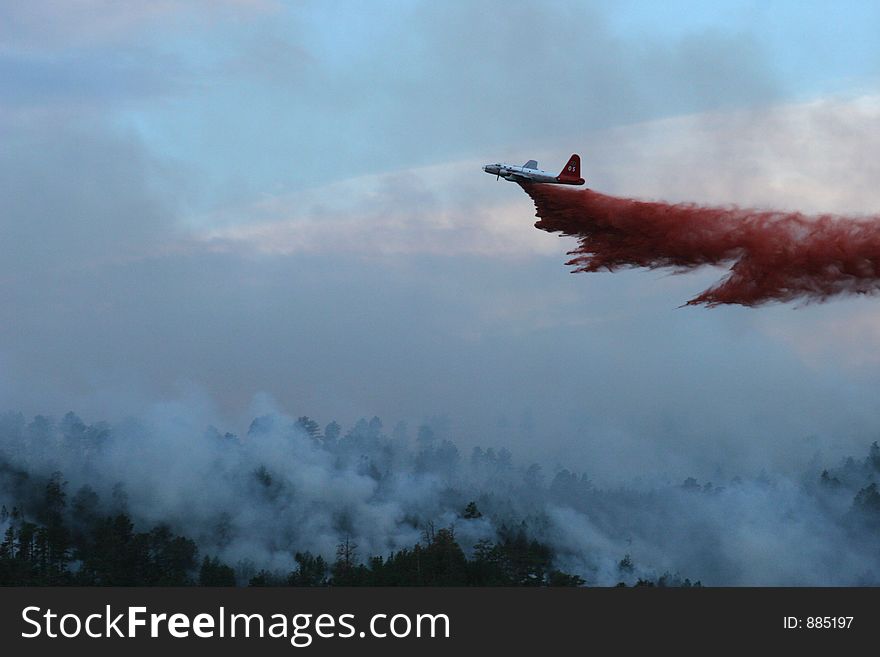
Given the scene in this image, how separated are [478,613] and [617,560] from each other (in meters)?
113

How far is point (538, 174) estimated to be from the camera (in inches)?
3738

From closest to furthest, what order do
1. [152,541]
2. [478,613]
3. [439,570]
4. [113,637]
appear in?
1. [113,637]
2. [478,613]
3. [439,570]
4. [152,541]

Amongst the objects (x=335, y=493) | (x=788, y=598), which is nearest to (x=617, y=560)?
(x=335, y=493)

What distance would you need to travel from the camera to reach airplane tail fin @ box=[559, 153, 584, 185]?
310ft

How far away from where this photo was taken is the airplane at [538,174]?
94.5 meters

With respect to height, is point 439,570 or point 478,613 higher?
point 439,570

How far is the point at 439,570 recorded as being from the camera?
131m

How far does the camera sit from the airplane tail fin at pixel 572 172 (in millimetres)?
94438

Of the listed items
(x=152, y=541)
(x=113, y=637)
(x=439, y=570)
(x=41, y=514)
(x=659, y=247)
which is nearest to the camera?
(x=113, y=637)

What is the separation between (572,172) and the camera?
311ft

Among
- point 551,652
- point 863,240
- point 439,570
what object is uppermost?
point 863,240

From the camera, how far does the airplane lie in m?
94.5

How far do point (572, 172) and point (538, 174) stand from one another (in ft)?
7.82

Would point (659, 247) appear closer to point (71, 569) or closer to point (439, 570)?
A: point (439, 570)
